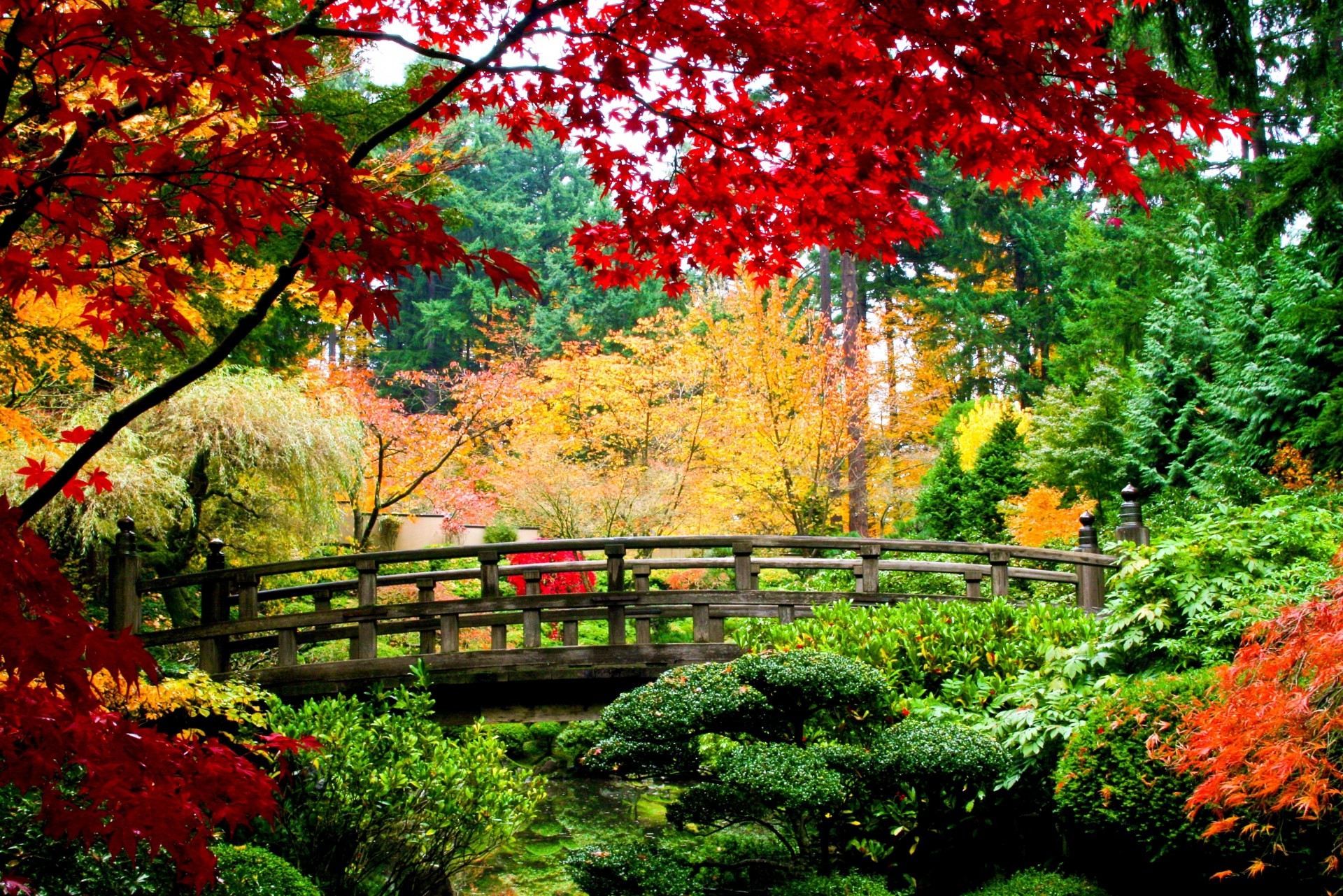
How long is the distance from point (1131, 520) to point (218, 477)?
355 inches

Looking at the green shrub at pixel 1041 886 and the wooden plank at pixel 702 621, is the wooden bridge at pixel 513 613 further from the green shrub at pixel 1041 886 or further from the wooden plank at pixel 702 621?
the green shrub at pixel 1041 886

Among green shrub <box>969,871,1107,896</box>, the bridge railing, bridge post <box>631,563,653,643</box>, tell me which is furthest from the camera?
bridge post <box>631,563,653,643</box>

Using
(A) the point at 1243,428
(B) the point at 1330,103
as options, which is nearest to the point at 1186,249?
(A) the point at 1243,428

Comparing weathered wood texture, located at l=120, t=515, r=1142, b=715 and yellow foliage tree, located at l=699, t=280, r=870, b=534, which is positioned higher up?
yellow foliage tree, located at l=699, t=280, r=870, b=534

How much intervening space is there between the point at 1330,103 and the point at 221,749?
1162cm

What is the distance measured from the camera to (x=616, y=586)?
26.2ft

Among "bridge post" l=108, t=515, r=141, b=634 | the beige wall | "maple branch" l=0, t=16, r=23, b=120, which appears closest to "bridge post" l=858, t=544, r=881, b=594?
"bridge post" l=108, t=515, r=141, b=634

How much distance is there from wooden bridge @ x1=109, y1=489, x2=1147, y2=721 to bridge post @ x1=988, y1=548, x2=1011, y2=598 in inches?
0.5

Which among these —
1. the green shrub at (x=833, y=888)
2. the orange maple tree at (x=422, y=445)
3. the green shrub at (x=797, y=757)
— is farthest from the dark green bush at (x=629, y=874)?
the orange maple tree at (x=422, y=445)

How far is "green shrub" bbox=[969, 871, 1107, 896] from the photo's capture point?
518 centimetres

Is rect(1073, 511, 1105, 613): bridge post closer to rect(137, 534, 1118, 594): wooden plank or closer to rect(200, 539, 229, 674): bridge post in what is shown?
rect(137, 534, 1118, 594): wooden plank

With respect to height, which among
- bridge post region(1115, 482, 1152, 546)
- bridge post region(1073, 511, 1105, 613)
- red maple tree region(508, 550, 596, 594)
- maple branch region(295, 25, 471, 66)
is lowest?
red maple tree region(508, 550, 596, 594)

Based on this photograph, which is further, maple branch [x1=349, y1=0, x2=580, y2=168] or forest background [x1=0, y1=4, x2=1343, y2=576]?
forest background [x1=0, y1=4, x2=1343, y2=576]

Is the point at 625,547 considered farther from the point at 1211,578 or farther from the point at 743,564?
the point at 1211,578
